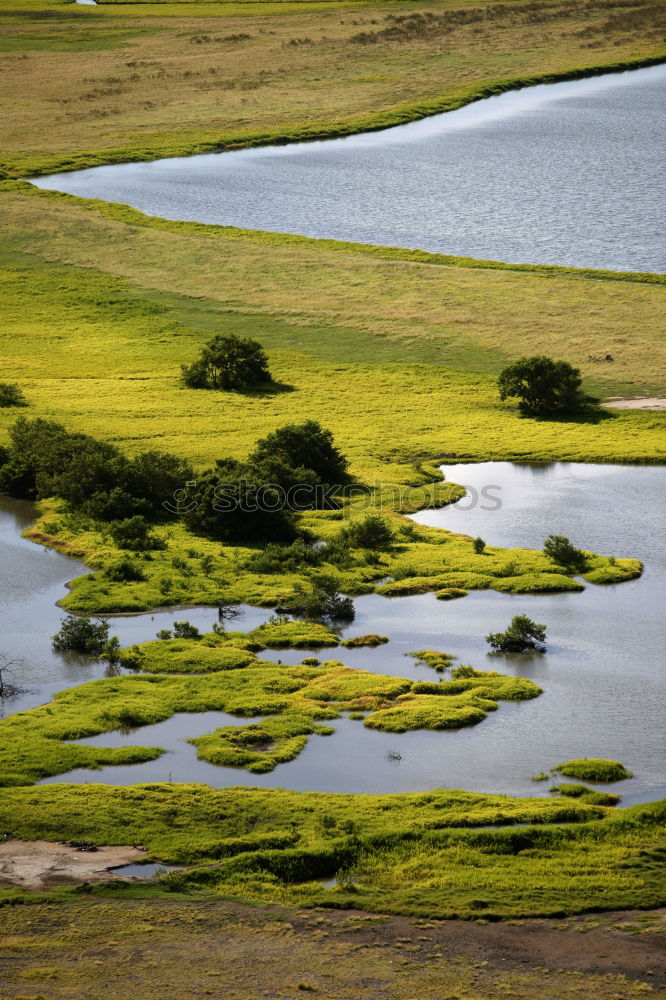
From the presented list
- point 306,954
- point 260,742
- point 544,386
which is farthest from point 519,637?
point 544,386

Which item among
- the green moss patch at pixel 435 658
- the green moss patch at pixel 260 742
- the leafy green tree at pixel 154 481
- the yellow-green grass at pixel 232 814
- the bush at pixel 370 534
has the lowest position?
the yellow-green grass at pixel 232 814

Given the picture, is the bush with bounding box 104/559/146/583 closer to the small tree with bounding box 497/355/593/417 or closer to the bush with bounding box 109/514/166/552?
the bush with bounding box 109/514/166/552

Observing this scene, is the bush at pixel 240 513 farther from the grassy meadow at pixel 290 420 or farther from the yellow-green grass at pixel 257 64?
the yellow-green grass at pixel 257 64

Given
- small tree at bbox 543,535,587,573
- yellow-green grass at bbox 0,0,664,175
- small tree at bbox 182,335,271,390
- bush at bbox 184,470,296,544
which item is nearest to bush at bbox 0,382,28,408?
small tree at bbox 182,335,271,390

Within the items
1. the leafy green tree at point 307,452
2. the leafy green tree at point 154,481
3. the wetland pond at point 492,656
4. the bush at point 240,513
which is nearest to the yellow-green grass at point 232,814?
the wetland pond at point 492,656

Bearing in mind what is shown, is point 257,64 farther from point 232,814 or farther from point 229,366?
point 232,814

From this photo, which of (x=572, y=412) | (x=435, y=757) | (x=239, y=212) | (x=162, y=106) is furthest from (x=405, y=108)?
(x=435, y=757)

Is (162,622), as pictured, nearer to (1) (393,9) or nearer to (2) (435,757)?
(2) (435,757)
